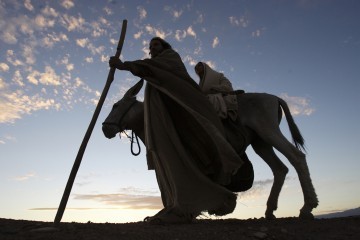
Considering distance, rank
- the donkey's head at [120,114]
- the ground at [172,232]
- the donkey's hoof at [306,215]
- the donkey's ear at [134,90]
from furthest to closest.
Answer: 1. the donkey's ear at [134,90]
2. the donkey's head at [120,114]
3. the donkey's hoof at [306,215]
4. the ground at [172,232]

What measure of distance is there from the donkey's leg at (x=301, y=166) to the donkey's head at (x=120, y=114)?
7.07ft

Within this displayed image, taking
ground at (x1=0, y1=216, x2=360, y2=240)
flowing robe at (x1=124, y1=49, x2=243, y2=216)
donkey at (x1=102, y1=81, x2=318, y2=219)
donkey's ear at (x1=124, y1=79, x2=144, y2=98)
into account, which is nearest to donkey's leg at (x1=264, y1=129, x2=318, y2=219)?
donkey at (x1=102, y1=81, x2=318, y2=219)

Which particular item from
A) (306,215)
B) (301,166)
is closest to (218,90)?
(301,166)

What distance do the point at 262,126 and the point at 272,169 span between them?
3.04ft

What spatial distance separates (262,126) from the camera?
18.2ft

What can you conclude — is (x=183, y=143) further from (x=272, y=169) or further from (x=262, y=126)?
(x=272, y=169)

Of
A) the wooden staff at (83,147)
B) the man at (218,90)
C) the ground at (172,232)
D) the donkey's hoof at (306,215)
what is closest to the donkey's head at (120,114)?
the wooden staff at (83,147)

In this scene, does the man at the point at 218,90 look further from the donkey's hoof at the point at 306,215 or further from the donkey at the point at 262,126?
the donkey's hoof at the point at 306,215

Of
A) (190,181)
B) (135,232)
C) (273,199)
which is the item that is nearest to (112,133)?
(190,181)

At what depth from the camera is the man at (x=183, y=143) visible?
4.64 m

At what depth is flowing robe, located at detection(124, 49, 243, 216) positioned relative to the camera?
15.3ft

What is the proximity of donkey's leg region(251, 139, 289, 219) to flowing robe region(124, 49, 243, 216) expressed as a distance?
1.10 meters

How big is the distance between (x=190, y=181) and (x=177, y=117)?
2.98 ft

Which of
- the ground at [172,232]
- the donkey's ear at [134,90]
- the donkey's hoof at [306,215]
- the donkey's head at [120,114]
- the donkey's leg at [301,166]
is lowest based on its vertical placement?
the ground at [172,232]
